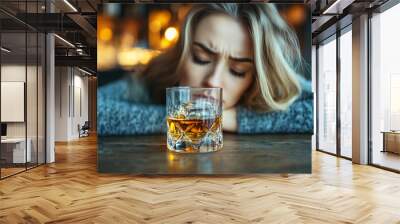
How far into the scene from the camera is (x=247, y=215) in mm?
3678

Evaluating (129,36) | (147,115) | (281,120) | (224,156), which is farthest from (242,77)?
(129,36)

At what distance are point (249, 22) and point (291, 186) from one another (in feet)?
8.70

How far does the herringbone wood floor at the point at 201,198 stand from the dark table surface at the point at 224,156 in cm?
17

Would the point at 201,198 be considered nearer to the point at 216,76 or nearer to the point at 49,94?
the point at 216,76

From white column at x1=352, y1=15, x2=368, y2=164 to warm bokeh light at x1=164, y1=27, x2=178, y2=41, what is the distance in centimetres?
395

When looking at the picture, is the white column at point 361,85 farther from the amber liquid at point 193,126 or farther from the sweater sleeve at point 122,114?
the amber liquid at point 193,126

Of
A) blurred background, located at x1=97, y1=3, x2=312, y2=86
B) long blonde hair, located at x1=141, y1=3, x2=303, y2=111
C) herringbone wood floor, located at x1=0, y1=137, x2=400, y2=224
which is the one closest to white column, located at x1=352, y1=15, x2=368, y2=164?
herringbone wood floor, located at x1=0, y1=137, x2=400, y2=224

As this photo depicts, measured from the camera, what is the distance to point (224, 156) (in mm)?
5707

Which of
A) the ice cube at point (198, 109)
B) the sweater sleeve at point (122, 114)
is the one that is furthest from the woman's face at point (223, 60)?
the ice cube at point (198, 109)

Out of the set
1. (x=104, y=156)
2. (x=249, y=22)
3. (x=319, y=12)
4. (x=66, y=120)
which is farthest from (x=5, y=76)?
(x=66, y=120)

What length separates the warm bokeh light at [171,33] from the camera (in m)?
5.78

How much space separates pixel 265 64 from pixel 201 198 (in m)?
2.49

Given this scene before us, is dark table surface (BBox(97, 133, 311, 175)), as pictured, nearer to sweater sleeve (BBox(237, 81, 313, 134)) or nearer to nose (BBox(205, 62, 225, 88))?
sweater sleeve (BBox(237, 81, 313, 134))

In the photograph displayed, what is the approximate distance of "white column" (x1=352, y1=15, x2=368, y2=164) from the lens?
7.21 metres
